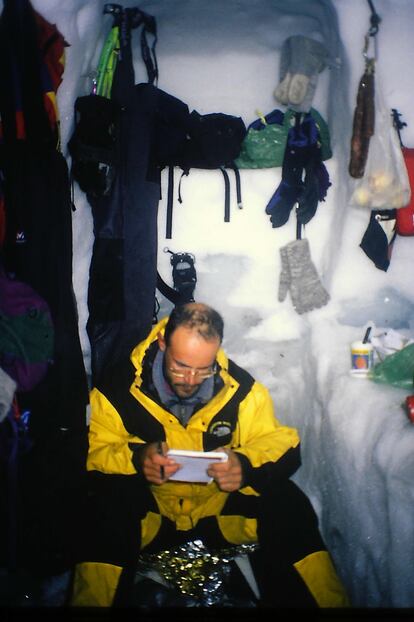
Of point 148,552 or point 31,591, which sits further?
point 31,591

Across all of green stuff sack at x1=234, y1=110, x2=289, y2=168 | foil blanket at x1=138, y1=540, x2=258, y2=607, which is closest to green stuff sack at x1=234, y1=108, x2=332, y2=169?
green stuff sack at x1=234, y1=110, x2=289, y2=168

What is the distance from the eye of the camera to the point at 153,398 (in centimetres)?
196

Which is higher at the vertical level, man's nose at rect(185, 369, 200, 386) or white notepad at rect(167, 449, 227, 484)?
man's nose at rect(185, 369, 200, 386)

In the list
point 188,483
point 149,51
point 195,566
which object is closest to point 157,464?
point 188,483

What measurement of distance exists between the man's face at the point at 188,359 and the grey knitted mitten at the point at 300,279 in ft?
3.79

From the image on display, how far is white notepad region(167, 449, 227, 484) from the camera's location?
1.68 m

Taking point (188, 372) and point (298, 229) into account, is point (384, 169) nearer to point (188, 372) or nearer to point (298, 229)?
point (298, 229)

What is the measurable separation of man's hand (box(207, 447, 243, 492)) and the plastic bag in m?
1.52

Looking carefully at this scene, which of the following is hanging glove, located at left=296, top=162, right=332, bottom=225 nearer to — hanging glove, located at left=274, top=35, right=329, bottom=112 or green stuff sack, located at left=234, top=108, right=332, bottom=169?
green stuff sack, located at left=234, top=108, right=332, bottom=169

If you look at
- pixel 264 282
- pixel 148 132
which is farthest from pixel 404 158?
pixel 148 132

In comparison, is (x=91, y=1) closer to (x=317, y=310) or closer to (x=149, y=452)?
(x=317, y=310)

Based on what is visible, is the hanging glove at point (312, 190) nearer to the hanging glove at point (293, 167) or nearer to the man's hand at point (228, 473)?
the hanging glove at point (293, 167)

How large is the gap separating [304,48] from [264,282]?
4.74 feet

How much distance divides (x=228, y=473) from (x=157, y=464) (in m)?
0.28
